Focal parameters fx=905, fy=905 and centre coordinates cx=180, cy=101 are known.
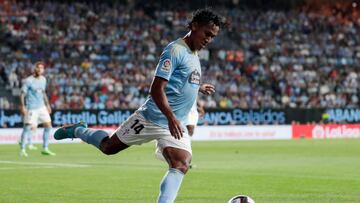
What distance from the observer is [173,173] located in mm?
9406

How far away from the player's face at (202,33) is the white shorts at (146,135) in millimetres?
1001

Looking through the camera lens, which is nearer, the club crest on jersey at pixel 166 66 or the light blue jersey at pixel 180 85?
the club crest on jersey at pixel 166 66

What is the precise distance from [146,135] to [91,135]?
1.16 metres

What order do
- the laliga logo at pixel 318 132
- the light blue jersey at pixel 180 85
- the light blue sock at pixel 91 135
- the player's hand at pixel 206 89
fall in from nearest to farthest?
the light blue jersey at pixel 180 85
the light blue sock at pixel 91 135
the player's hand at pixel 206 89
the laliga logo at pixel 318 132

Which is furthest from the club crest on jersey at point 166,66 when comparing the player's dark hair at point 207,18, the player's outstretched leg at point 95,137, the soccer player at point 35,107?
the soccer player at point 35,107

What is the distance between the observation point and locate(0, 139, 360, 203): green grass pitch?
13.1m

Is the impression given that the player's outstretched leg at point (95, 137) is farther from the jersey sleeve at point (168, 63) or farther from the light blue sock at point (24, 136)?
the light blue sock at point (24, 136)

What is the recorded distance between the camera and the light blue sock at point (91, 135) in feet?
35.2

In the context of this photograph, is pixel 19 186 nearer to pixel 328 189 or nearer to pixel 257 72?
pixel 328 189

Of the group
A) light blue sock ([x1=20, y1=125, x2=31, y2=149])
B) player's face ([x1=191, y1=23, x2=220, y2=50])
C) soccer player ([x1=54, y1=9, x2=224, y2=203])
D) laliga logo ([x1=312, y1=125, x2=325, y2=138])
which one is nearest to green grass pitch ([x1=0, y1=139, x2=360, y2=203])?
light blue sock ([x1=20, y1=125, x2=31, y2=149])

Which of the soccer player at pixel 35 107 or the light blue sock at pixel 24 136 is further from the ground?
the soccer player at pixel 35 107

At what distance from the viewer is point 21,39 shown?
40688mm

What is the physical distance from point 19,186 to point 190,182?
2.99 metres

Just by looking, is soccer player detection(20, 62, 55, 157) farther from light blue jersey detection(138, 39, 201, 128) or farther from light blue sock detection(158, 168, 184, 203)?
light blue sock detection(158, 168, 184, 203)
